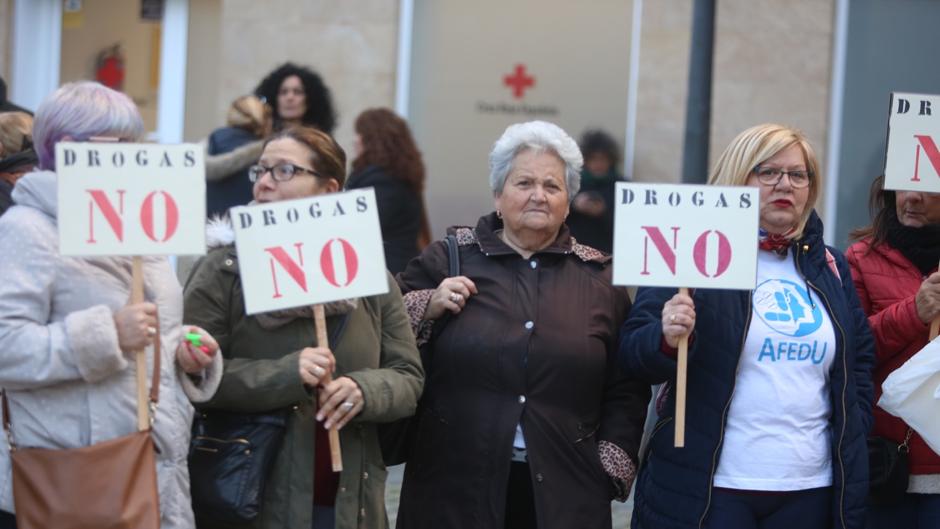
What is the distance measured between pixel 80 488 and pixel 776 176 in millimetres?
2435

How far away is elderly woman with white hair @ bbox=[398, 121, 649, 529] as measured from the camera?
4.77m

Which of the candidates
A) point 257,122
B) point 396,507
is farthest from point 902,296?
point 257,122

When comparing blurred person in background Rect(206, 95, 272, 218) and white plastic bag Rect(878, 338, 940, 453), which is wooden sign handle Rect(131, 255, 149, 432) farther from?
blurred person in background Rect(206, 95, 272, 218)

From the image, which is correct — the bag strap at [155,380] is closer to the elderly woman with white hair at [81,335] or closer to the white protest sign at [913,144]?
the elderly woman with white hair at [81,335]

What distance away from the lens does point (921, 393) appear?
16.0ft

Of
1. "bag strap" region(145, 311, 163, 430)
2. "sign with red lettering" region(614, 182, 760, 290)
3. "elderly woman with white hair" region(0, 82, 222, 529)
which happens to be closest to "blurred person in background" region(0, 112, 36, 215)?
"elderly woman with white hair" region(0, 82, 222, 529)

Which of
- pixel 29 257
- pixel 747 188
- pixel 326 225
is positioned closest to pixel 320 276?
pixel 326 225

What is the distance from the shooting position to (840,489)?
15.3 ft

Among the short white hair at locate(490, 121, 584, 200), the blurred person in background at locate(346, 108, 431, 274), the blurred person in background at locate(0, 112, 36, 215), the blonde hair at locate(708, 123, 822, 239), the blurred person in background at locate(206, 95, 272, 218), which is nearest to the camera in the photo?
the blonde hair at locate(708, 123, 822, 239)

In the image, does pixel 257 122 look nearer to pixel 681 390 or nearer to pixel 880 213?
pixel 880 213

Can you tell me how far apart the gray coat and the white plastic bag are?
7.72ft

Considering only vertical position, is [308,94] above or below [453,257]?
above

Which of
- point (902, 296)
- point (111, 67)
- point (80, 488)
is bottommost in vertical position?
point (80, 488)

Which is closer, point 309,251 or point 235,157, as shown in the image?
point 309,251
